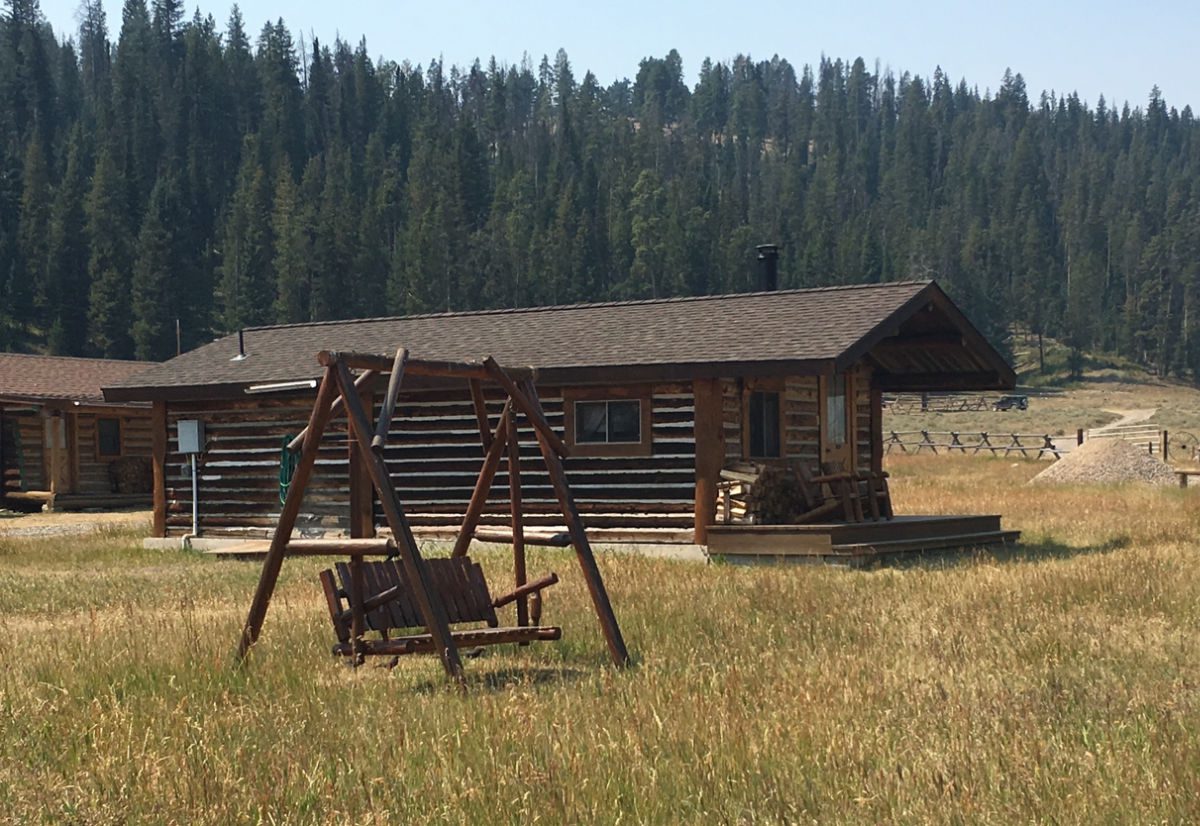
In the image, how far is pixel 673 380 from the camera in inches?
782

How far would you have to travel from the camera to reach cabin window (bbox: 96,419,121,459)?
36.1 metres

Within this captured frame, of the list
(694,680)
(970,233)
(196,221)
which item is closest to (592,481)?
(694,680)

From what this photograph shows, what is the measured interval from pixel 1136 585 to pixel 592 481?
8665 millimetres

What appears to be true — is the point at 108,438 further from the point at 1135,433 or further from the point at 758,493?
the point at 1135,433

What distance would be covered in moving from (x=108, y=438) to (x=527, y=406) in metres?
28.2

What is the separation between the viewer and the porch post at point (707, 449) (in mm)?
19781

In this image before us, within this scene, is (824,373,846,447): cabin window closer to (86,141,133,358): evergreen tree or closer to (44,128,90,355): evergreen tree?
(86,141,133,358): evergreen tree

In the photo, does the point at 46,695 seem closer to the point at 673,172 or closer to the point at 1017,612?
the point at 1017,612

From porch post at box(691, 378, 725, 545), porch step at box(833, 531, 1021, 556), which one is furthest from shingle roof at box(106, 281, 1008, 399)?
porch step at box(833, 531, 1021, 556)

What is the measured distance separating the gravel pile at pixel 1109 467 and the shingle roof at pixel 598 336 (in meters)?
16.7

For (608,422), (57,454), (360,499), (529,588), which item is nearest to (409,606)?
(529,588)

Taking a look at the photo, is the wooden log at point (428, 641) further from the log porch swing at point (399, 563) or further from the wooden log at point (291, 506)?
the wooden log at point (291, 506)

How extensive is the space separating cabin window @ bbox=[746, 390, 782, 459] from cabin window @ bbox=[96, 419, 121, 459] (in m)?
20.8

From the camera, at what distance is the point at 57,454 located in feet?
114
